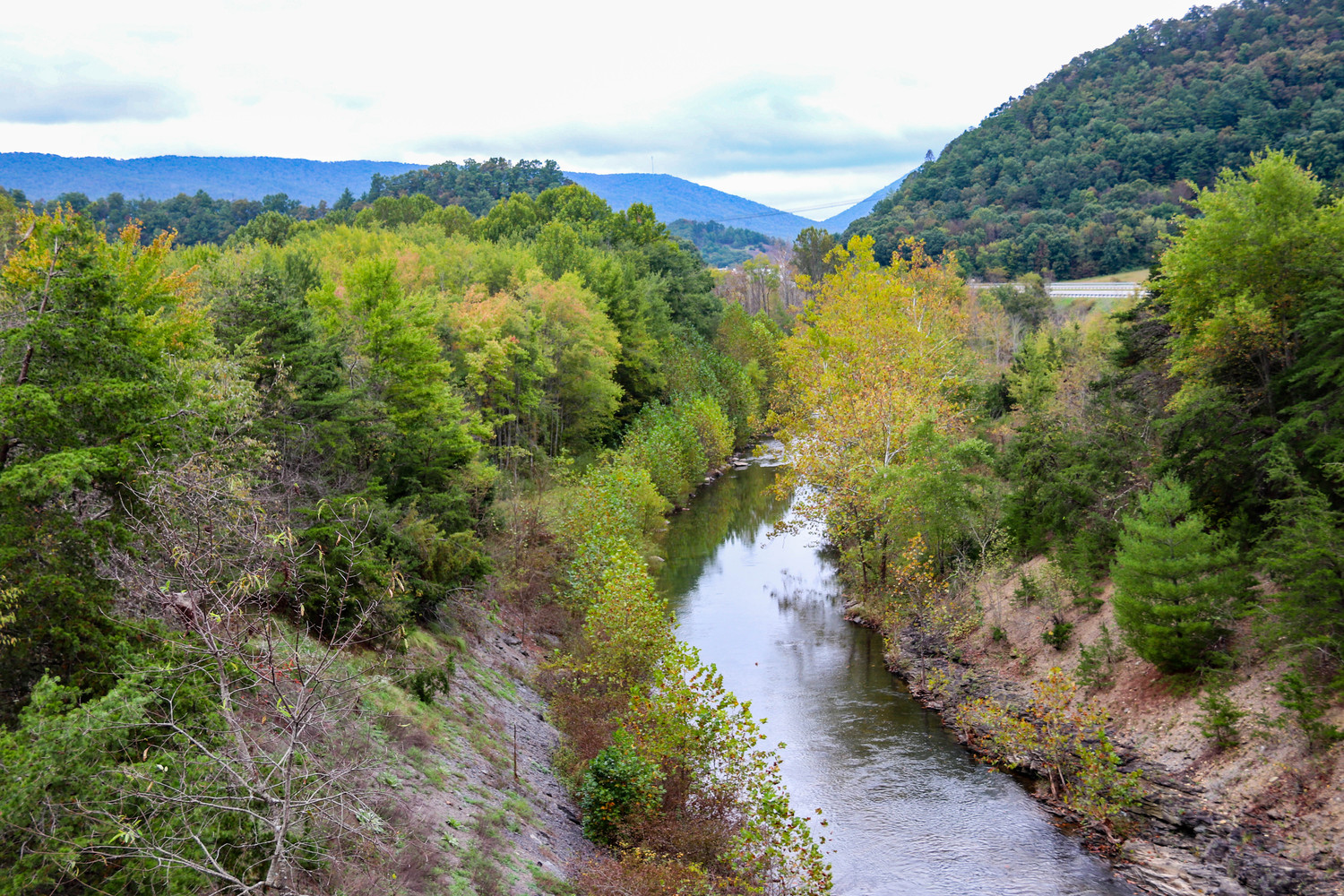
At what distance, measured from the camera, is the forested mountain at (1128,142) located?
94.3 metres

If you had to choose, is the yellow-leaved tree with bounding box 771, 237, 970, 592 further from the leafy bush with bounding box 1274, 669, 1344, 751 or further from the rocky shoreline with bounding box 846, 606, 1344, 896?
the leafy bush with bounding box 1274, 669, 1344, 751

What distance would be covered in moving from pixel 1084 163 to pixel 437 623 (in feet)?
385

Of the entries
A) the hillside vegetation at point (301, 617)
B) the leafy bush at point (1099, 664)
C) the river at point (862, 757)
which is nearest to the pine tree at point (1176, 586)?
the leafy bush at point (1099, 664)

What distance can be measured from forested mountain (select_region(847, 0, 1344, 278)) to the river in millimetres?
66429

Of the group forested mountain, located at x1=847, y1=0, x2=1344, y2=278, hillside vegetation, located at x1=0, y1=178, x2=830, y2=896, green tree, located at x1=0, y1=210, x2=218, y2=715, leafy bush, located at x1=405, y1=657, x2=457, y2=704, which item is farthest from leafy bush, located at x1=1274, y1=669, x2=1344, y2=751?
Answer: forested mountain, located at x1=847, y1=0, x2=1344, y2=278

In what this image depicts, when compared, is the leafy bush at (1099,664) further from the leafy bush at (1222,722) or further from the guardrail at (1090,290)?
the guardrail at (1090,290)

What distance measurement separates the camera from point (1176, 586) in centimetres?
1991

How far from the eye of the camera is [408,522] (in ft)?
75.1

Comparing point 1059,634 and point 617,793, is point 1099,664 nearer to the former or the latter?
point 1059,634

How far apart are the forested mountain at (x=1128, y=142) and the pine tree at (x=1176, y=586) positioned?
70.8 metres

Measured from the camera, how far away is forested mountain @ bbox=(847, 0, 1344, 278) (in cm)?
9431

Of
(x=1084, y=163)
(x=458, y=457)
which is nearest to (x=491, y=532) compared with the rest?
(x=458, y=457)

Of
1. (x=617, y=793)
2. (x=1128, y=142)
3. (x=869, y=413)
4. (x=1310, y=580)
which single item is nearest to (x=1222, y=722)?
(x=1310, y=580)

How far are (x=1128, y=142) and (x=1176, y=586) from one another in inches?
4265
